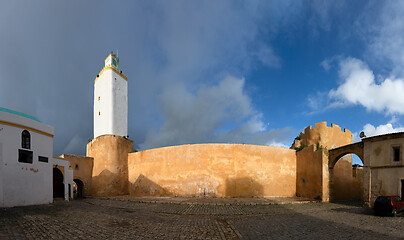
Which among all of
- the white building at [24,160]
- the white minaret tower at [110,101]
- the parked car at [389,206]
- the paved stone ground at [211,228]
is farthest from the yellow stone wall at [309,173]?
the white building at [24,160]

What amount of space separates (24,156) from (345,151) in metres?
21.2

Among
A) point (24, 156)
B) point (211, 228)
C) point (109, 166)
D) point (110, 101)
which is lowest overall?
point (211, 228)

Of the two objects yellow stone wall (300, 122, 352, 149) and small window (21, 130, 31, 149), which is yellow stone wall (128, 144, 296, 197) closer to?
yellow stone wall (300, 122, 352, 149)

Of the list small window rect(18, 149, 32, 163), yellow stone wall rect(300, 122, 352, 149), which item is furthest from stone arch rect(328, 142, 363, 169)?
small window rect(18, 149, 32, 163)

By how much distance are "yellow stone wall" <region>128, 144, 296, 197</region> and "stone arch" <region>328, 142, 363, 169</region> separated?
13.2 ft

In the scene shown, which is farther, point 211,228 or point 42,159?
point 42,159

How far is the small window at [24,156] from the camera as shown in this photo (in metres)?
12.1

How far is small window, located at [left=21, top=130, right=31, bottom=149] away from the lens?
12.5 meters

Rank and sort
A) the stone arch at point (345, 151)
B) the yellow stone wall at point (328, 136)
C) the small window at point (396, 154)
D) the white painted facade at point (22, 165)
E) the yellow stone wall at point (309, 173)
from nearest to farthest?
the white painted facade at point (22, 165)
the small window at point (396, 154)
the stone arch at point (345, 151)
the yellow stone wall at point (309, 173)
the yellow stone wall at point (328, 136)

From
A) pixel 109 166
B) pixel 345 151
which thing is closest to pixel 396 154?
pixel 345 151

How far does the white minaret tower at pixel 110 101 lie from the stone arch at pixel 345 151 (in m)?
21.0

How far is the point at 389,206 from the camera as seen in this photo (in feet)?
32.5

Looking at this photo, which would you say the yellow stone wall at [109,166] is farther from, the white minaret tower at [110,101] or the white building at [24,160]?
the white building at [24,160]

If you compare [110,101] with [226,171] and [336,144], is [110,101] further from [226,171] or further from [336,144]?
[336,144]
